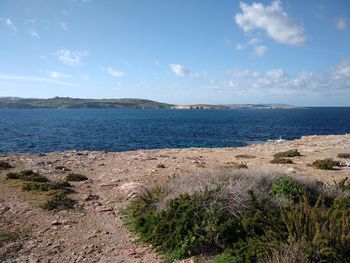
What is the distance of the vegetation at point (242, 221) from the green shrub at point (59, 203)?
109 inches

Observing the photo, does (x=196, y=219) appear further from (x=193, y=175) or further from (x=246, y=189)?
(x=193, y=175)

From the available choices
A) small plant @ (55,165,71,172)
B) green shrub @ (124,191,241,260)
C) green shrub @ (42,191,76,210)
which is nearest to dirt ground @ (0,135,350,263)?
green shrub @ (42,191,76,210)

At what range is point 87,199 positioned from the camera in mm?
13203

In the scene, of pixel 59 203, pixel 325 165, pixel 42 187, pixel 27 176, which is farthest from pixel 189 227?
pixel 325 165

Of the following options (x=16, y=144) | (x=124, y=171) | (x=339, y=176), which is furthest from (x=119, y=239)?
(x=16, y=144)

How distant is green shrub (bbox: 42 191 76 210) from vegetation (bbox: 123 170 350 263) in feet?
9.12

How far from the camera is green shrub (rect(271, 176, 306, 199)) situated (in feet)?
33.8

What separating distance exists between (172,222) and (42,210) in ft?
18.7

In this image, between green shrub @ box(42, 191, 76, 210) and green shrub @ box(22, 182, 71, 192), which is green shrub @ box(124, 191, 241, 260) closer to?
green shrub @ box(42, 191, 76, 210)

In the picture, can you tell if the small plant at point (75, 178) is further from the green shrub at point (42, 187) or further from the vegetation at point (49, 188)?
the green shrub at point (42, 187)

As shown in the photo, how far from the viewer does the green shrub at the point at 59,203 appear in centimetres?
1189

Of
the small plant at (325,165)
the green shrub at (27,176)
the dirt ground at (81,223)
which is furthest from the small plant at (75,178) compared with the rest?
the small plant at (325,165)

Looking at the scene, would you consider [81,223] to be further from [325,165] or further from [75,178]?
[325,165]

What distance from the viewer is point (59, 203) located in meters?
12.2
